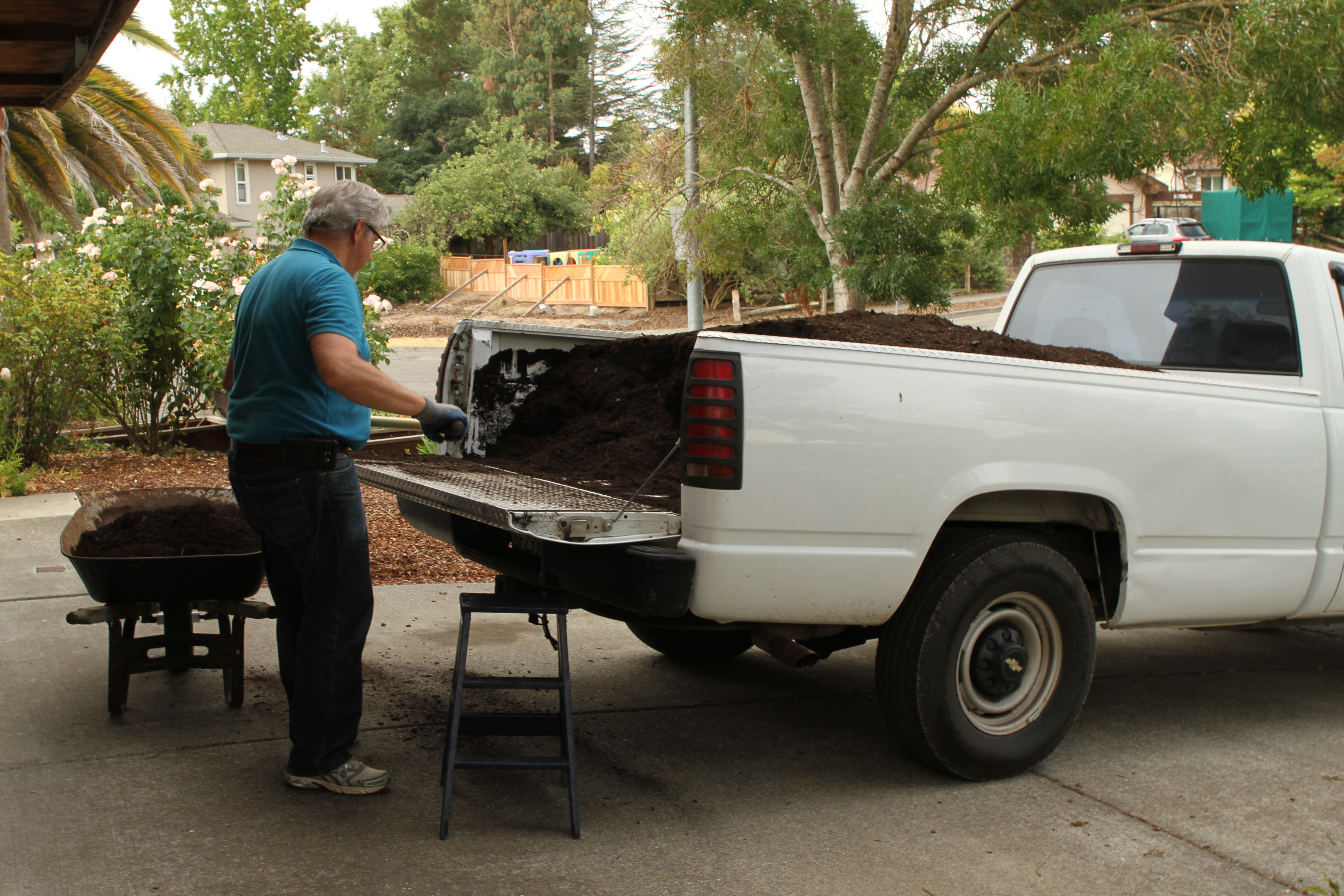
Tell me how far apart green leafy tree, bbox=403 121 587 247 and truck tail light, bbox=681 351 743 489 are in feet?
151

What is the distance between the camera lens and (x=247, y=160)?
54875 millimetres

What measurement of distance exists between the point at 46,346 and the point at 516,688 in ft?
25.1

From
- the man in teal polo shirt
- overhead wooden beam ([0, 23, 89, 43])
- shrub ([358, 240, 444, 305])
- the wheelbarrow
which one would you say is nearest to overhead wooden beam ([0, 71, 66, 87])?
overhead wooden beam ([0, 23, 89, 43])

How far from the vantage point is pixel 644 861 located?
3.64 m

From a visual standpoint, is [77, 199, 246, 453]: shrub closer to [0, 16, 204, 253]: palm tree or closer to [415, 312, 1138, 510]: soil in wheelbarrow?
[415, 312, 1138, 510]: soil in wheelbarrow

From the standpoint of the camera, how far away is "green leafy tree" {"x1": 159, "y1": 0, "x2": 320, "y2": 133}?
64188 mm

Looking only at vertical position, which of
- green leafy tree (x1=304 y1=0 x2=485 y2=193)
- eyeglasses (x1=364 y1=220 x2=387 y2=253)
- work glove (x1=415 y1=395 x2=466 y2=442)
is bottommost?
work glove (x1=415 y1=395 x2=466 y2=442)

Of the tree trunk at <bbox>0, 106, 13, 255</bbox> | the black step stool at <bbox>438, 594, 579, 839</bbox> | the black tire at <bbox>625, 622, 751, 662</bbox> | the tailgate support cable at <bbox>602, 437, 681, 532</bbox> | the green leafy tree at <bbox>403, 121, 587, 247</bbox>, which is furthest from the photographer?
the green leafy tree at <bbox>403, 121, 587, 247</bbox>

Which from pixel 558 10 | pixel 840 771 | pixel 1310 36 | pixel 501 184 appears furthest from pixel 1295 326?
pixel 558 10

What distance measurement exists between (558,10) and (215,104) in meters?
20.8

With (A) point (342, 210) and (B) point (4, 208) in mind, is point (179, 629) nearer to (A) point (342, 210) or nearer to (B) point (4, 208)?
(A) point (342, 210)

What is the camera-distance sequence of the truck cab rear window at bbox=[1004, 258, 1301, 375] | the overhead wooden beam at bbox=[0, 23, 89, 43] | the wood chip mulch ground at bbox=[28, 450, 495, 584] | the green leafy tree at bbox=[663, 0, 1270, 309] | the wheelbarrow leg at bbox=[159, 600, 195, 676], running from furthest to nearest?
the green leafy tree at bbox=[663, 0, 1270, 309]
the wood chip mulch ground at bbox=[28, 450, 495, 584]
the truck cab rear window at bbox=[1004, 258, 1301, 375]
the overhead wooden beam at bbox=[0, 23, 89, 43]
the wheelbarrow leg at bbox=[159, 600, 195, 676]

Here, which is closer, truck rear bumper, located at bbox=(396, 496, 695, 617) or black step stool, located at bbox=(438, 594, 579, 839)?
truck rear bumper, located at bbox=(396, 496, 695, 617)

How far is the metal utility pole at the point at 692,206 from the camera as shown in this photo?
16.5 meters
